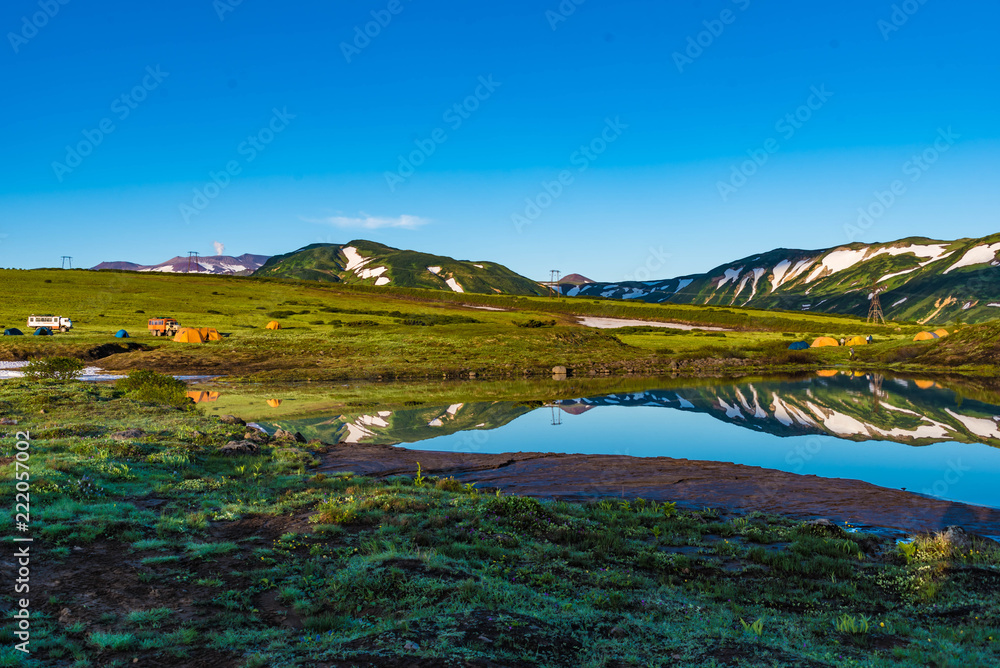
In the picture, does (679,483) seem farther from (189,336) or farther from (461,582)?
(189,336)

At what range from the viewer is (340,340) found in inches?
3622

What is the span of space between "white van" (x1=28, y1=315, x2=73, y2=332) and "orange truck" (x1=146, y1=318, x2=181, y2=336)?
11.8 meters

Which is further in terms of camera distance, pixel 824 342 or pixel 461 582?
pixel 824 342

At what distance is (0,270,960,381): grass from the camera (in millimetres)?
77875

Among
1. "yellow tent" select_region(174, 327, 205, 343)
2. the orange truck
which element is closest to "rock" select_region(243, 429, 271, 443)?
"yellow tent" select_region(174, 327, 205, 343)

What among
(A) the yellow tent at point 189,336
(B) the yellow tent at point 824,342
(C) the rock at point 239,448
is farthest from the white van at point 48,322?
(B) the yellow tent at point 824,342

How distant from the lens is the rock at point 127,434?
2450cm

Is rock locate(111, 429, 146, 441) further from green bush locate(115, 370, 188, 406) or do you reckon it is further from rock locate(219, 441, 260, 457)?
green bush locate(115, 370, 188, 406)

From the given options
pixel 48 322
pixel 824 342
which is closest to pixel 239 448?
pixel 48 322

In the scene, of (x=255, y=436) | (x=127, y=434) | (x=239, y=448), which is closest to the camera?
(x=239, y=448)

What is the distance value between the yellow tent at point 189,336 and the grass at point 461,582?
241ft

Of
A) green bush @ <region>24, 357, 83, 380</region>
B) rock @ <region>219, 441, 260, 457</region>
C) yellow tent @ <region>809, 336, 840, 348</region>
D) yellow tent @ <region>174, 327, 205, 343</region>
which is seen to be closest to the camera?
rock @ <region>219, 441, 260, 457</region>

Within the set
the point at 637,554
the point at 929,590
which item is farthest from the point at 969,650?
the point at 637,554

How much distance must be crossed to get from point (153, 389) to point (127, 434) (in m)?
21.5
